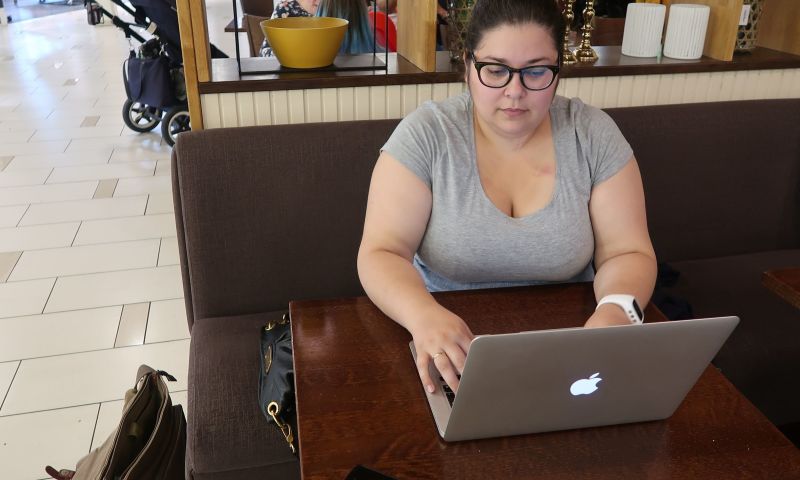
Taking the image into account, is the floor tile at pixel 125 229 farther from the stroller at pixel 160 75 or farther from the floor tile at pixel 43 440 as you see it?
the floor tile at pixel 43 440

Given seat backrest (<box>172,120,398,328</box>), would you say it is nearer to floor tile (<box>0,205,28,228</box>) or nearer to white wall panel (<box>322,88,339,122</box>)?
white wall panel (<box>322,88,339,122</box>)

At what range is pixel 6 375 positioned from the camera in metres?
2.26

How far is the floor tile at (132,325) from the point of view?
8.11 ft

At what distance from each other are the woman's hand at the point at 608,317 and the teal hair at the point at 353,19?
6.25ft

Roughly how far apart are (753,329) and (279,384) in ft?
4.24

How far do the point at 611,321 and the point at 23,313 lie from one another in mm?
2340

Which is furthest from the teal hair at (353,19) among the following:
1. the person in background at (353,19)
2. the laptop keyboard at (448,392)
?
the laptop keyboard at (448,392)

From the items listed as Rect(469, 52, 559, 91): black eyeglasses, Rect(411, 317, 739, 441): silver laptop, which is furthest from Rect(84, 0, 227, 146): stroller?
Rect(411, 317, 739, 441): silver laptop

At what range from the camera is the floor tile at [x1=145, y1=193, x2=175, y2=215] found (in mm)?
3611

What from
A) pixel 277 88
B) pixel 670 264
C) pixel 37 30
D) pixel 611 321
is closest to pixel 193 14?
pixel 277 88

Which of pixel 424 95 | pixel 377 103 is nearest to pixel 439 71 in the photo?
pixel 424 95

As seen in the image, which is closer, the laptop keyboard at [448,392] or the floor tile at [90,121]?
the laptop keyboard at [448,392]

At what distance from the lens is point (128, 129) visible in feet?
16.6

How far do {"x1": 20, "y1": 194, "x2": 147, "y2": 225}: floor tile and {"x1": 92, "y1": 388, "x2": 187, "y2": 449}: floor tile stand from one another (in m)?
1.61
